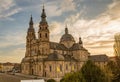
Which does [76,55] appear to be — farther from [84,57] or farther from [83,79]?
[83,79]

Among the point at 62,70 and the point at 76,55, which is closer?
the point at 62,70

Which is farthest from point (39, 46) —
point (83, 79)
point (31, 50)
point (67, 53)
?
point (83, 79)

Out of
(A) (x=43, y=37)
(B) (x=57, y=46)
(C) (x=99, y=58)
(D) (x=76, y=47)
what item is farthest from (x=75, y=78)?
(C) (x=99, y=58)

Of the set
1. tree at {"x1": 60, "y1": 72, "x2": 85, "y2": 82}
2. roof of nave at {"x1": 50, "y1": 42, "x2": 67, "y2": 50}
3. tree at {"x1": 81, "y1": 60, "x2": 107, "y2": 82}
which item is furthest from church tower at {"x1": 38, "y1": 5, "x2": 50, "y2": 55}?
tree at {"x1": 81, "y1": 60, "x2": 107, "y2": 82}

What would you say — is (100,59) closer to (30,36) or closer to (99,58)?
(99,58)

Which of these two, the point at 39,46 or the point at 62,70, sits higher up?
the point at 39,46

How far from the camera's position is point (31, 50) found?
97188 mm

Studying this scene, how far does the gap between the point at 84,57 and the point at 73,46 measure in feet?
21.8

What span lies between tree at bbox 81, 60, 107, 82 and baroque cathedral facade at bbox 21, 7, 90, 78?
47939 millimetres

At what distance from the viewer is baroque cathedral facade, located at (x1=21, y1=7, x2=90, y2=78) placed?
87000 mm

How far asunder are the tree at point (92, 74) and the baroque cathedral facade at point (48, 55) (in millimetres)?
47939

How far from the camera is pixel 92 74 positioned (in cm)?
3825

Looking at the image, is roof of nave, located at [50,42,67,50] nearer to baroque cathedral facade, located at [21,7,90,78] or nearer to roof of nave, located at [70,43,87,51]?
baroque cathedral facade, located at [21,7,90,78]

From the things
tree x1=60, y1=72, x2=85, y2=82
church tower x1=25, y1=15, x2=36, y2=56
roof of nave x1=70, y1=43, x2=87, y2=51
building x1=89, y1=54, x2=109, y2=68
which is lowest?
tree x1=60, y1=72, x2=85, y2=82
